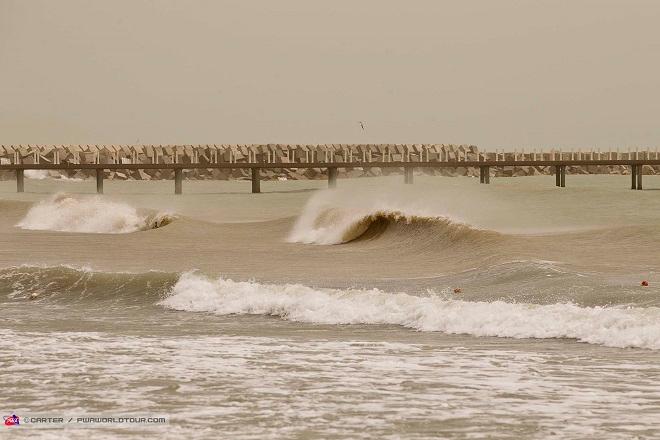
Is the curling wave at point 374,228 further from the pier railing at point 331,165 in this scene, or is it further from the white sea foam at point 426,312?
the pier railing at point 331,165

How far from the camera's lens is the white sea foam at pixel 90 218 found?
49.3 metres

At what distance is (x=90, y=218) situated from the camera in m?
51.2

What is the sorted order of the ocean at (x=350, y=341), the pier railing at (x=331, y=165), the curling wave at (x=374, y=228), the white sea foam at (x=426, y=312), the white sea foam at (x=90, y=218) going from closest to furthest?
the ocean at (x=350, y=341) → the white sea foam at (x=426, y=312) → the curling wave at (x=374, y=228) → the white sea foam at (x=90, y=218) → the pier railing at (x=331, y=165)

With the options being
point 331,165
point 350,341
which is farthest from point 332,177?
point 350,341

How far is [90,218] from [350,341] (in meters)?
37.6

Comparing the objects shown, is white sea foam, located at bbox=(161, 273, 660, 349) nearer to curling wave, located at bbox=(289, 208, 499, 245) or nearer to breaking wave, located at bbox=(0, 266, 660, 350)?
breaking wave, located at bbox=(0, 266, 660, 350)

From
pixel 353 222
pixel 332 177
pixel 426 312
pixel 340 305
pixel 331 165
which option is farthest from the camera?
pixel 332 177

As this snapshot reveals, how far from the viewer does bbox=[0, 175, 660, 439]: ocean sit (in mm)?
10312

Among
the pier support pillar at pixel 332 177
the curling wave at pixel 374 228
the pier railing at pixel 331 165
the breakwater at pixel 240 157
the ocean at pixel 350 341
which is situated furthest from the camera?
the breakwater at pixel 240 157

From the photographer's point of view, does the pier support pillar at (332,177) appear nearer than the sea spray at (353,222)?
No

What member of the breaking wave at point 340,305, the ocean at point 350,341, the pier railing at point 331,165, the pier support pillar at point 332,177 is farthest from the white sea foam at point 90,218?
the pier support pillar at point 332,177

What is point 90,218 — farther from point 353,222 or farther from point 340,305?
point 340,305

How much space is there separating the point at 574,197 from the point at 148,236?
42.1 m

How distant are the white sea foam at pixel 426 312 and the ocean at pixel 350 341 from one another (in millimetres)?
34
